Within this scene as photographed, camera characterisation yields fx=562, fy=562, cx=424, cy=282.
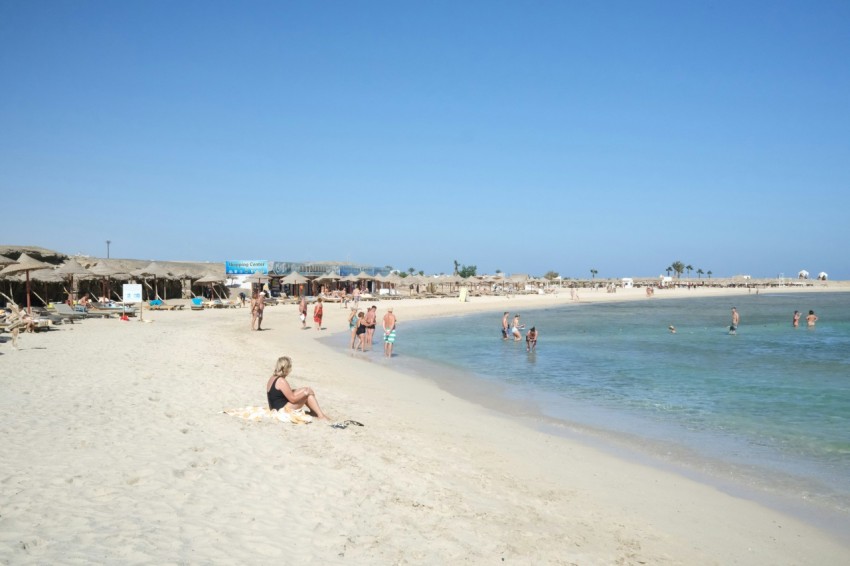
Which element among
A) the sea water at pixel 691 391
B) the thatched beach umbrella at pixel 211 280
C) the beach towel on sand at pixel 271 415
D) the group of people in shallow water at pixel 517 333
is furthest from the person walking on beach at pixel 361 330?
the thatched beach umbrella at pixel 211 280

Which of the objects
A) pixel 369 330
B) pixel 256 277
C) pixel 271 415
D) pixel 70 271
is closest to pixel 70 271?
pixel 70 271

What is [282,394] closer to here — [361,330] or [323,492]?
[323,492]

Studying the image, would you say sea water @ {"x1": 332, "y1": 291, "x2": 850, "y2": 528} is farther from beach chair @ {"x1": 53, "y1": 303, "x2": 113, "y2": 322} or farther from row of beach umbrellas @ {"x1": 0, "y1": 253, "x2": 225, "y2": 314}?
row of beach umbrellas @ {"x1": 0, "y1": 253, "x2": 225, "y2": 314}

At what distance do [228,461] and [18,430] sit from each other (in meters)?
2.11

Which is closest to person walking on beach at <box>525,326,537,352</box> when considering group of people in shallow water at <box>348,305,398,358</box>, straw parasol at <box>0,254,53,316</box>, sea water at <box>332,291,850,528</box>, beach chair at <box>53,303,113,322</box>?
sea water at <box>332,291,850,528</box>

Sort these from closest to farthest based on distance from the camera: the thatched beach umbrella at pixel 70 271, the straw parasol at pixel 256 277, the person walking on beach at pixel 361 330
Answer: the person walking on beach at pixel 361 330 < the thatched beach umbrella at pixel 70 271 < the straw parasol at pixel 256 277

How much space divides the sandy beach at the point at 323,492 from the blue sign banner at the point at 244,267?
→ 105ft

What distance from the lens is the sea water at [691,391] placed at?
7125mm

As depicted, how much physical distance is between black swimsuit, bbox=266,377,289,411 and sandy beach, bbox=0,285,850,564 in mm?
277

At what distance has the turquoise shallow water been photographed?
7332 mm

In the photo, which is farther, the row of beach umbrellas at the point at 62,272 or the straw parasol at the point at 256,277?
the straw parasol at the point at 256,277

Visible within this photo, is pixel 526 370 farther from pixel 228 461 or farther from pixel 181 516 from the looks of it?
pixel 181 516

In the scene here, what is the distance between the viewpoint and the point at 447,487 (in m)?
5.14

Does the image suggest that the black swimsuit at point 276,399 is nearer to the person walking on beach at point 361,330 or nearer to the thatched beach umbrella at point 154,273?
the person walking on beach at point 361,330
